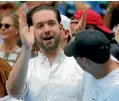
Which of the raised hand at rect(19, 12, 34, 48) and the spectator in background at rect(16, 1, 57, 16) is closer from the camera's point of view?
the raised hand at rect(19, 12, 34, 48)

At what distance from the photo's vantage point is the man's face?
4.09m

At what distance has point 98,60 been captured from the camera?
11.4 feet

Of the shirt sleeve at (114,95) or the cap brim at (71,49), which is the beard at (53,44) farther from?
the shirt sleeve at (114,95)

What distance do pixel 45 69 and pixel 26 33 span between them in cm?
36

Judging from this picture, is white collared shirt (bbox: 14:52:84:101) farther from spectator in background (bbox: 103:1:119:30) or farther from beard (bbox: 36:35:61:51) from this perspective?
spectator in background (bbox: 103:1:119:30)

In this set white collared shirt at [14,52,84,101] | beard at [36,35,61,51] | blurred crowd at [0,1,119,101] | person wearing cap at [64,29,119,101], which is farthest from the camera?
blurred crowd at [0,1,119,101]

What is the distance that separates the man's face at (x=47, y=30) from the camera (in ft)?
13.4

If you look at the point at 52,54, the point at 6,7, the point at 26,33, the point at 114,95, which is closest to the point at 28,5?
the point at 6,7

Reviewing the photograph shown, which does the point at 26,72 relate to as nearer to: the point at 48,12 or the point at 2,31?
the point at 48,12

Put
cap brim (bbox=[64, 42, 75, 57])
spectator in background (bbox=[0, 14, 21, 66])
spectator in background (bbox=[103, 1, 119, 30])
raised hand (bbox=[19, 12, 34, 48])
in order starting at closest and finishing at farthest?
cap brim (bbox=[64, 42, 75, 57]), raised hand (bbox=[19, 12, 34, 48]), spectator in background (bbox=[0, 14, 21, 66]), spectator in background (bbox=[103, 1, 119, 30])

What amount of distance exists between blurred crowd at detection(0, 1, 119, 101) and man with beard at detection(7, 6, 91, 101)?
18.0 inches

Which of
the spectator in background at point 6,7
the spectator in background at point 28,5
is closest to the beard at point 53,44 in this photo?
the spectator in background at point 28,5

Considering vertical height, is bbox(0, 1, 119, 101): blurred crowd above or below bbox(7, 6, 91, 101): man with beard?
below

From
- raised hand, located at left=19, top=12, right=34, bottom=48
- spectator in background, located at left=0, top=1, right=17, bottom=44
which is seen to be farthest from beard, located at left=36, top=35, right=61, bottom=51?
spectator in background, located at left=0, top=1, right=17, bottom=44
